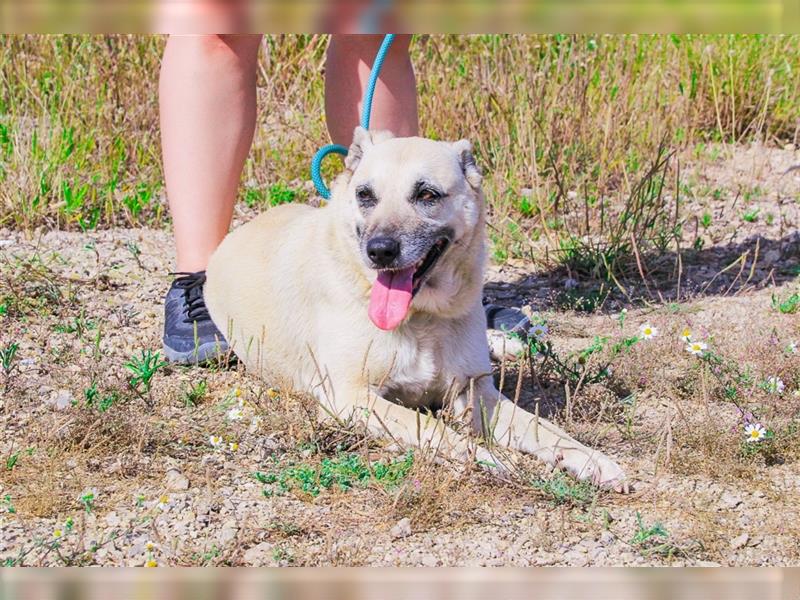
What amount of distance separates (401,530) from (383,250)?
2.84 feet

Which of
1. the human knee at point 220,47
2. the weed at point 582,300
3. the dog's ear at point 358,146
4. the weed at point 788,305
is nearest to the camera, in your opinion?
the dog's ear at point 358,146

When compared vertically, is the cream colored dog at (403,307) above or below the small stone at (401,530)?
above

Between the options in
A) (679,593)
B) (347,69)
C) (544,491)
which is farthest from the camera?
(347,69)

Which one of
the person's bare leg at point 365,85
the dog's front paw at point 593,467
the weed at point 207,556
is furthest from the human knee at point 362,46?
the weed at point 207,556

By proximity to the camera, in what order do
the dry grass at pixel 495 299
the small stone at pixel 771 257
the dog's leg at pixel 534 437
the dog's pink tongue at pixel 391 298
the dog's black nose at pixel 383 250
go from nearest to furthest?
the dry grass at pixel 495 299 < the dog's leg at pixel 534 437 < the dog's black nose at pixel 383 250 < the dog's pink tongue at pixel 391 298 < the small stone at pixel 771 257

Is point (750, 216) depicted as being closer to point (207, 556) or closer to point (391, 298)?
point (391, 298)

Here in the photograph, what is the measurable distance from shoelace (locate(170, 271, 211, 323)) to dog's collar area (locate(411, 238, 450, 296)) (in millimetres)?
1065

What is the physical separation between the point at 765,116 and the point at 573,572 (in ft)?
15.6

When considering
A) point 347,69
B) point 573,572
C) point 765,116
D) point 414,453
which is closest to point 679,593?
point 573,572

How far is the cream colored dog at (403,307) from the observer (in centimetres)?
332

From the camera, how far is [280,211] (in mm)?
4293

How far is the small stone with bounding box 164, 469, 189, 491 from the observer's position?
2988mm

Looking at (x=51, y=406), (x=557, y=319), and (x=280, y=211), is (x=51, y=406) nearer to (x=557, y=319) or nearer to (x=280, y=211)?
(x=280, y=211)

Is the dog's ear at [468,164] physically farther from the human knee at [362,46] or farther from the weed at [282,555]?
the weed at [282,555]
